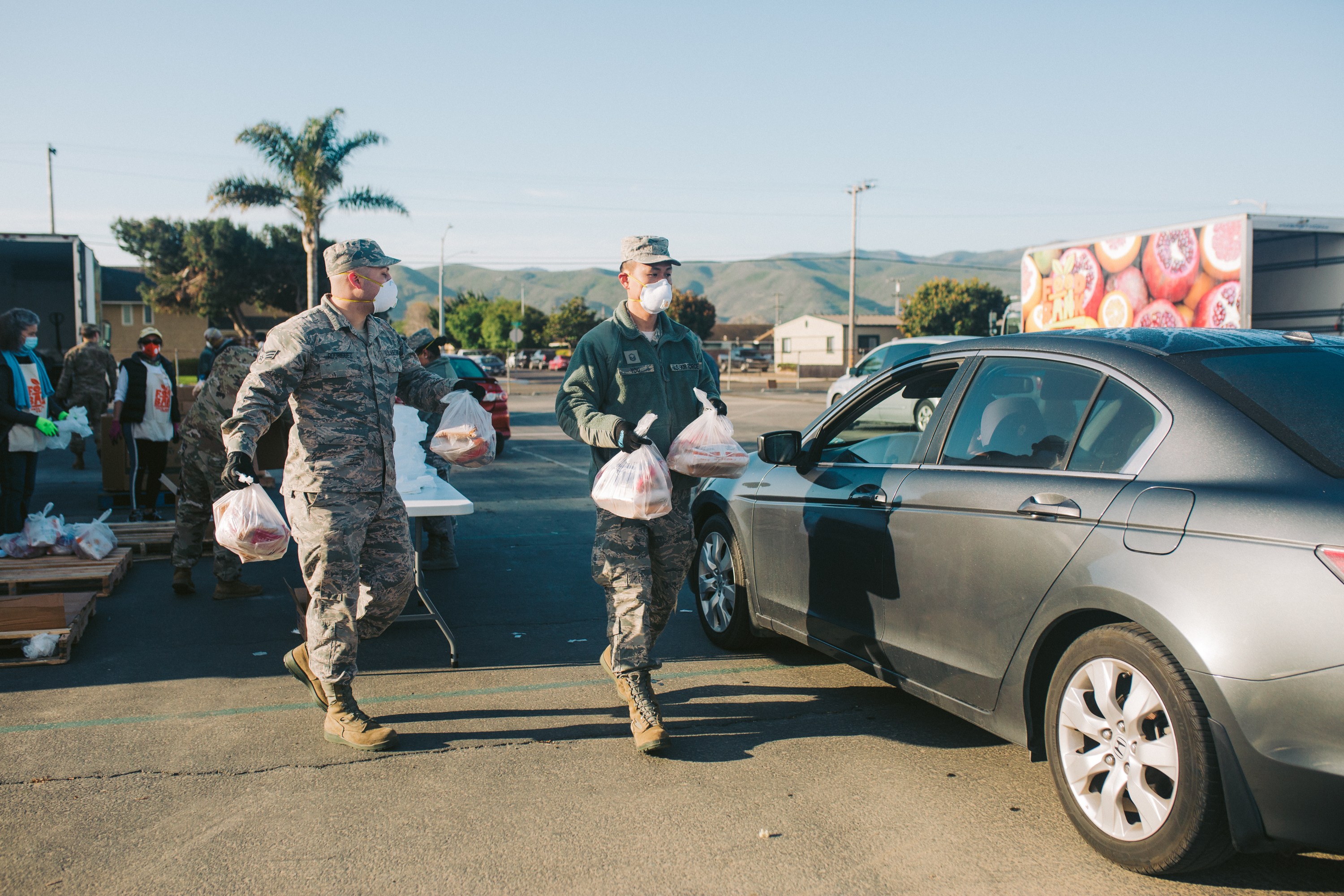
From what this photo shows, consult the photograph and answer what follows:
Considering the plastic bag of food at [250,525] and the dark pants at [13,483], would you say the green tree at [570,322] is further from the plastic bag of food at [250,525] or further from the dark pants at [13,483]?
the plastic bag of food at [250,525]

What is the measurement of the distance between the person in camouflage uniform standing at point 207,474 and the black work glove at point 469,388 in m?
2.38

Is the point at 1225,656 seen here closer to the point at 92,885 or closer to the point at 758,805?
the point at 758,805

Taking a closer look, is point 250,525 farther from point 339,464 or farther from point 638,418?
point 638,418

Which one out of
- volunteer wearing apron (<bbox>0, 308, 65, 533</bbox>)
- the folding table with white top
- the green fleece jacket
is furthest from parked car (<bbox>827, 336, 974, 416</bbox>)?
volunteer wearing apron (<bbox>0, 308, 65, 533</bbox>)

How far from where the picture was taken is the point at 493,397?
15.1m

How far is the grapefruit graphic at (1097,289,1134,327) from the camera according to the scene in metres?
15.6

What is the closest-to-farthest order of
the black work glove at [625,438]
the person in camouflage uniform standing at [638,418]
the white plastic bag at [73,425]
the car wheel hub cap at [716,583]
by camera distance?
1. the black work glove at [625,438]
2. the person in camouflage uniform standing at [638,418]
3. the car wheel hub cap at [716,583]
4. the white plastic bag at [73,425]

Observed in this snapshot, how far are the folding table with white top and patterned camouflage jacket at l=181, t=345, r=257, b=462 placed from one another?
170cm

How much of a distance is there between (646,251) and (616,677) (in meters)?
1.84

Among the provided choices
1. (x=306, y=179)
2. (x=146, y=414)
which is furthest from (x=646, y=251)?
(x=306, y=179)

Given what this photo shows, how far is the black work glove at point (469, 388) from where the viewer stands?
4.86m

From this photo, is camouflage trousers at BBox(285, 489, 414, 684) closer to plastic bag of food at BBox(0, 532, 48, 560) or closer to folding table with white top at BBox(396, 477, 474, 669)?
folding table with white top at BBox(396, 477, 474, 669)

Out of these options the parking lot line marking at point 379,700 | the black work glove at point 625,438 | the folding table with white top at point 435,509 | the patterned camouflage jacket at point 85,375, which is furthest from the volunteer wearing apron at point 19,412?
the black work glove at point 625,438

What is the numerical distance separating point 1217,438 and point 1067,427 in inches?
23.2
